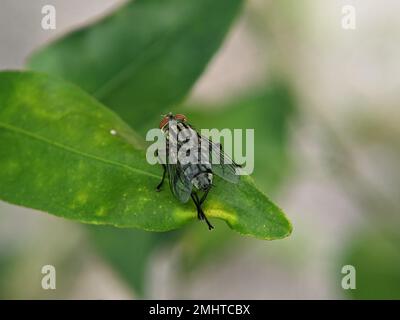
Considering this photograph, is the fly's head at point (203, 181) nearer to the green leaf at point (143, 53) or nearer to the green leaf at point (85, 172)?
the green leaf at point (85, 172)

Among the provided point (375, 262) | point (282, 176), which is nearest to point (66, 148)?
point (282, 176)

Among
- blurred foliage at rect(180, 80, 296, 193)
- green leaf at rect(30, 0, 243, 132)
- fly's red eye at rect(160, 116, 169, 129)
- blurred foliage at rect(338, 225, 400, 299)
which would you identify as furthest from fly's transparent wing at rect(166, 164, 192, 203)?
blurred foliage at rect(338, 225, 400, 299)

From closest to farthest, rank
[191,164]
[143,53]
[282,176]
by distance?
1. [191,164]
2. [143,53]
3. [282,176]

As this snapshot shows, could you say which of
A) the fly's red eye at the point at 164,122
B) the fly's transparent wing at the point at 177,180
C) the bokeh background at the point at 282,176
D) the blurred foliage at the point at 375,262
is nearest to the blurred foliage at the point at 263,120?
the bokeh background at the point at 282,176

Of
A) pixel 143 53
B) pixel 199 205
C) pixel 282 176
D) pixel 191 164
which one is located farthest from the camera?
pixel 282 176

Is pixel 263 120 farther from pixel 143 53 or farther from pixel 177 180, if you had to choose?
pixel 177 180

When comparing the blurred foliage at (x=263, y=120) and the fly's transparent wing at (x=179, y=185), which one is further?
the blurred foliage at (x=263, y=120)

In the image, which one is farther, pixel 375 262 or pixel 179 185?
pixel 375 262

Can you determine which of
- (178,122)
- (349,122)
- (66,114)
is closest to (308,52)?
(349,122)
